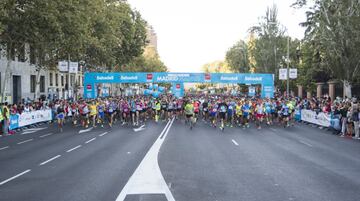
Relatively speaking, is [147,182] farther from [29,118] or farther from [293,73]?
[293,73]

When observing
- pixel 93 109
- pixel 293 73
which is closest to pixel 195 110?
pixel 93 109

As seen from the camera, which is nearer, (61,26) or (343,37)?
(61,26)

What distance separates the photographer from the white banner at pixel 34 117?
24.1 meters

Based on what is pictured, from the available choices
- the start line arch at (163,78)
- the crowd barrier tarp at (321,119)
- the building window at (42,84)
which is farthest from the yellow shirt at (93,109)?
the building window at (42,84)

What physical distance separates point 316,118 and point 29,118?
1895cm

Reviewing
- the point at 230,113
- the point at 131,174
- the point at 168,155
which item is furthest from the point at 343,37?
the point at 131,174

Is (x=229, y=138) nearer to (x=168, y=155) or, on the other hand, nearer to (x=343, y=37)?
(x=168, y=155)

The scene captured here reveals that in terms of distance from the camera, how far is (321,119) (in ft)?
81.4

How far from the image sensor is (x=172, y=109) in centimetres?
2880

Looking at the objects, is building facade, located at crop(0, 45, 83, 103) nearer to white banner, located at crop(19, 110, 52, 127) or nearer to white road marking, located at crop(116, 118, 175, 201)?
white banner, located at crop(19, 110, 52, 127)

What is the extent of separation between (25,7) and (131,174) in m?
17.4

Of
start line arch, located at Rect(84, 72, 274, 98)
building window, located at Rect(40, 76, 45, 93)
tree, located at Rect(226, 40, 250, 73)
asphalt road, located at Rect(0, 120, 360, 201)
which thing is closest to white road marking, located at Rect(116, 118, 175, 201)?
asphalt road, located at Rect(0, 120, 360, 201)

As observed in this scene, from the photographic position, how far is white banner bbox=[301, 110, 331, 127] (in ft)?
77.8

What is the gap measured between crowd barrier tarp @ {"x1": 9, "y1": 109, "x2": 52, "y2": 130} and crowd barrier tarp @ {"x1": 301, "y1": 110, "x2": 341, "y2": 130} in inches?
712
